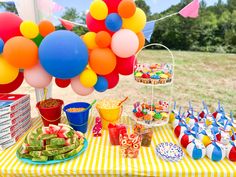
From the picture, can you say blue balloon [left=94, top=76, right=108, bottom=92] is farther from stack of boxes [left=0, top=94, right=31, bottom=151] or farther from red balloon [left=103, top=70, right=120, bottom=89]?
stack of boxes [left=0, top=94, right=31, bottom=151]

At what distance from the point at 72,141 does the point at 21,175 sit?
266 mm

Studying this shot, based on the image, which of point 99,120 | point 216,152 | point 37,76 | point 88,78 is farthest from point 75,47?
point 216,152

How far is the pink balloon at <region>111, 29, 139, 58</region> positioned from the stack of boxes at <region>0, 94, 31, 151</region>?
595 millimetres

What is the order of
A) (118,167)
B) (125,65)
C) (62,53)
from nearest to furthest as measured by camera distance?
1. (118,167)
2. (62,53)
3. (125,65)

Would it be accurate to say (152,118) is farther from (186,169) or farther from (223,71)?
(223,71)

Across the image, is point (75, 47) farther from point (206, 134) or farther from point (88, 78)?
point (206, 134)

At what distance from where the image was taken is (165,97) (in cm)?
390

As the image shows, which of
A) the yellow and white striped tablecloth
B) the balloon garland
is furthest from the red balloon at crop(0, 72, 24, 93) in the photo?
the yellow and white striped tablecloth

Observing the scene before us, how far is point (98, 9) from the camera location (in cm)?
123

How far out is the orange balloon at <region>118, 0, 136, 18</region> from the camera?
1201 millimetres

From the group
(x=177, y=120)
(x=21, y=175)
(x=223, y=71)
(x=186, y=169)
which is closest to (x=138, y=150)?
(x=186, y=169)

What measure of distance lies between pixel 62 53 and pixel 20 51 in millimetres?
215

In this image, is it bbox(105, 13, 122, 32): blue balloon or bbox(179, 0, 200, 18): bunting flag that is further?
bbox(179, 0, 200, 18): bunting flag

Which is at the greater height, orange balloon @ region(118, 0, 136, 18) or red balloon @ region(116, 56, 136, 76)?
orange balloon @ region(118, 0, 136, 18)
